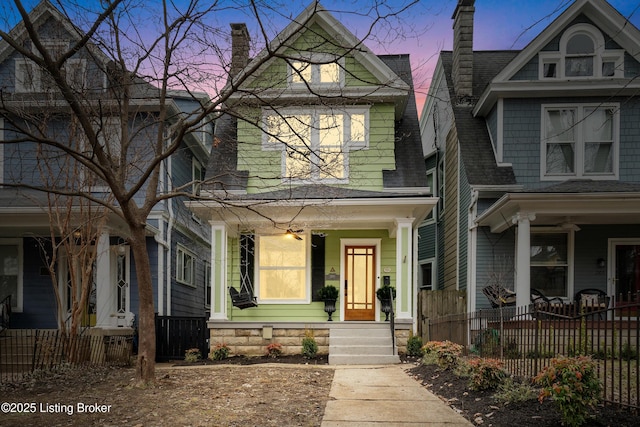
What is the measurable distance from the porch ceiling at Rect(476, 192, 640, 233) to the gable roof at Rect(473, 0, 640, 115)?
3149 mm

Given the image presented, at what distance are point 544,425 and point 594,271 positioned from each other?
8739 millimetres

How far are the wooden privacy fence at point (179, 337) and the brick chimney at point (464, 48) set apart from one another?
30.2ft

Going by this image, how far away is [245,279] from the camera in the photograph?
507 inches

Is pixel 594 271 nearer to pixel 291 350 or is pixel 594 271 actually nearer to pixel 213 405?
pixel 291 350

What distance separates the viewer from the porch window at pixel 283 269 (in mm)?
12961

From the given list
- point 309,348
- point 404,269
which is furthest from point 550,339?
point 309,348

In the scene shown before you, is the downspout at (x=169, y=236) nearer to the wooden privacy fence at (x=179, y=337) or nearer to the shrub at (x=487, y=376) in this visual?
the wooden privacy fence at (x=179, y=337)

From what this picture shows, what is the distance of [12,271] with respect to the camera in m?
13.6

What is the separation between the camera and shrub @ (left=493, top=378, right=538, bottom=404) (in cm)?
551

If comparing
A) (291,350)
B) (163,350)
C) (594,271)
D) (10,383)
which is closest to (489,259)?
(594,271)

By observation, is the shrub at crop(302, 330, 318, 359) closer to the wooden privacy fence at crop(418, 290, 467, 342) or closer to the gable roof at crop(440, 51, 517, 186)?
the wooden privacy fence at crop(418, 290, 467, 342)

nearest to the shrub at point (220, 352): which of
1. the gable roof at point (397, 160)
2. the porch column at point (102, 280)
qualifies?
the porch column at point (102, 280)

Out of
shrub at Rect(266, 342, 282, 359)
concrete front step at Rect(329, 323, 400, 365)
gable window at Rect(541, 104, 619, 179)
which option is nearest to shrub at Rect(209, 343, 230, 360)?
shrub at Rect(266, 342, 282, 359)

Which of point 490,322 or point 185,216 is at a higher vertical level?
point 185,216
